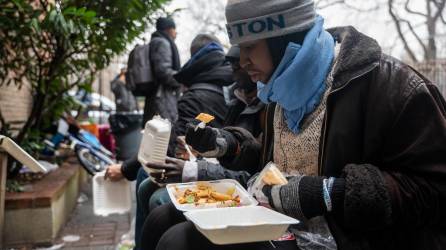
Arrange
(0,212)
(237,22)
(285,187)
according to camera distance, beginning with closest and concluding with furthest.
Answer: (285,187)
(237,22)
(0,212)

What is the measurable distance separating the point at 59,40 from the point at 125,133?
3.44 meters

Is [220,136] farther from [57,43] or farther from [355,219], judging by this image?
[57,43]

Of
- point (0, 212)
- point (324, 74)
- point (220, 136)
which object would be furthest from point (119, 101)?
point (324, 74)

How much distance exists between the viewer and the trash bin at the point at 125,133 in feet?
24.3

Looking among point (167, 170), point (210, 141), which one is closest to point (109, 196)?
point (167, 170)

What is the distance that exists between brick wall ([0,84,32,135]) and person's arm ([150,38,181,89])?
1.50 meters

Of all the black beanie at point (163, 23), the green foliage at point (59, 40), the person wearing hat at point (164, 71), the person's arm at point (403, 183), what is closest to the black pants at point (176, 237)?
the person's arm at point (403, 183)

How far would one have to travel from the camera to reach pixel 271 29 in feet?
5.69

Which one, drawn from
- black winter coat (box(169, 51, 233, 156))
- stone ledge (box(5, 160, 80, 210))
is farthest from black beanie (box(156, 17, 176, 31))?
stone ledge (box(5, 160, 80, 210))

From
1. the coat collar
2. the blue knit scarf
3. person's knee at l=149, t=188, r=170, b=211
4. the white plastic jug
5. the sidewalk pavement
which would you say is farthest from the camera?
the sidewalk pavement

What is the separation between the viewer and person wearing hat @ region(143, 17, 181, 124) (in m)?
4.68

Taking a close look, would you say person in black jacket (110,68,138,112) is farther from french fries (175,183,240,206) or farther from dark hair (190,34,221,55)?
french fries (175,183,240,206)

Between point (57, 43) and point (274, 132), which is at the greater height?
point (57, 43)

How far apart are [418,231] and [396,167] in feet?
0.72
